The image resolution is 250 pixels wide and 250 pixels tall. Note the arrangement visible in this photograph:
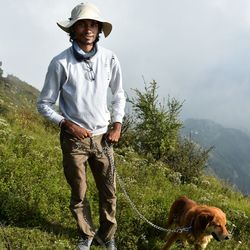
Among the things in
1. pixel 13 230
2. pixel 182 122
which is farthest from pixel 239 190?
pixel 13 230

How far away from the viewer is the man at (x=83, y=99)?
488 cm

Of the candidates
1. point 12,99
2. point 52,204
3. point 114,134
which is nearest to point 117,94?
point 114,134

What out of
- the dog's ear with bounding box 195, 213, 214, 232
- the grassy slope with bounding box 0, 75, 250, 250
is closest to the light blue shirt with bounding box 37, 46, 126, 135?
the grassy slope with bounding box 0, 75, 250, 250

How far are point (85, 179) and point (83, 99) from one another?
983 mm

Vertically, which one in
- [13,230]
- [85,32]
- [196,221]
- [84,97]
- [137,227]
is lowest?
[13,230]

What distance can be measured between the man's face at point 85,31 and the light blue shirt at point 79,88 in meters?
0.17

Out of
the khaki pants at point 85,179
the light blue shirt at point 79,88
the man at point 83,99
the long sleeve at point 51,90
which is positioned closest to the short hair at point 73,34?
the man at point 83,99

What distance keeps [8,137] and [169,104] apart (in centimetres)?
778

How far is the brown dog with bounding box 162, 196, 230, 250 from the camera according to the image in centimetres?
592

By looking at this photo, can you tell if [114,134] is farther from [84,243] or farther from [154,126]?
[154,126]

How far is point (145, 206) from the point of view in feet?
24.5

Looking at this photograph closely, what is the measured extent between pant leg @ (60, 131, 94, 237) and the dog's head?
151cm

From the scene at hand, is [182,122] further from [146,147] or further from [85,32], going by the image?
[85,32]

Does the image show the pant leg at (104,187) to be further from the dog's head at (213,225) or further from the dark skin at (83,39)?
the dog's head at (213,225)
